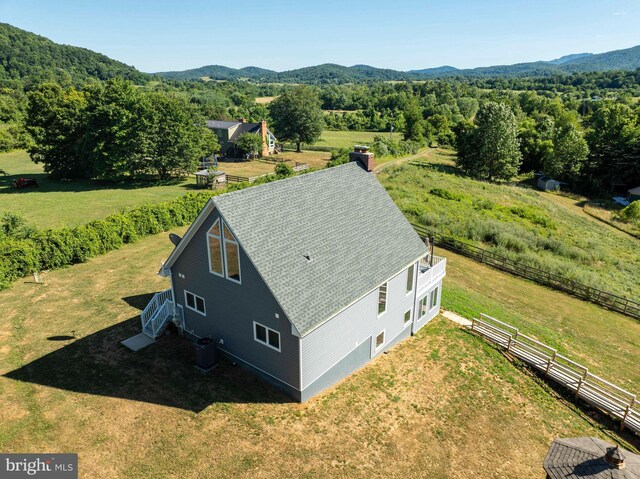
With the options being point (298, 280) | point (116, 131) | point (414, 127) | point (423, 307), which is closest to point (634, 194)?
point (414, 127)

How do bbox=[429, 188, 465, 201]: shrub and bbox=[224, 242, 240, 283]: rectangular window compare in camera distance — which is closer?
bbox=[224, 242, 240, 283]: rectangular window

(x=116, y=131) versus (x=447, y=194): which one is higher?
(x=116, y=131)

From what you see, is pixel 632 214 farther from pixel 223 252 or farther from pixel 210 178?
pixel 223 252

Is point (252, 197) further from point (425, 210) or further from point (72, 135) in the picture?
point (72, 135)

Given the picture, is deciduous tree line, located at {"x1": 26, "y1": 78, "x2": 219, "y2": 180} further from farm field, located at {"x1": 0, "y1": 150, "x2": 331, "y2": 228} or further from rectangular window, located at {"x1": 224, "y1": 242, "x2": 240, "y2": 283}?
rectangular window, located at {"x1": 224, "y1": 242, "x2": 240, "y2": 283}

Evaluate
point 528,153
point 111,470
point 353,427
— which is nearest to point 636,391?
point 353,427

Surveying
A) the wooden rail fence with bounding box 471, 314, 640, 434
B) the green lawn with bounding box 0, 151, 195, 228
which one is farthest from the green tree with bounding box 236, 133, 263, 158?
the wooden rail fence with bounding box 471, 314, 640, 434
